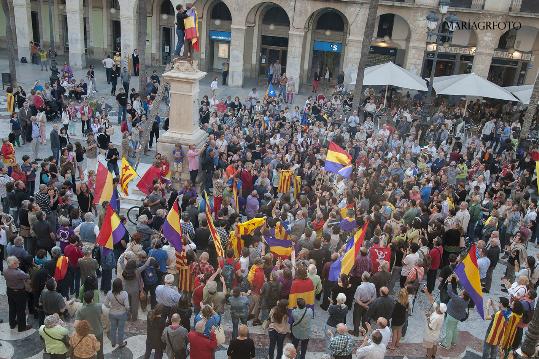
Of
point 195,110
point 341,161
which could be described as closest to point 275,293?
point 341,161

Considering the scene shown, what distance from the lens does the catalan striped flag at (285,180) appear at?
52.7ft

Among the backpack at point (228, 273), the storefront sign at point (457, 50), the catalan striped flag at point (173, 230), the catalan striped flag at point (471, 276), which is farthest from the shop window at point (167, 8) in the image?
the catalan striped flag at point (471, 276)

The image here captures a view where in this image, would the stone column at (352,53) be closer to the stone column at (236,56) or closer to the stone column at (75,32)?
the stone column at (236,56)

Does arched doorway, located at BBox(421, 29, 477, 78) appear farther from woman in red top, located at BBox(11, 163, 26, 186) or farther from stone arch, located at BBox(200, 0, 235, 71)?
woman in red top, located at BBox(11, 163, 26, 186)

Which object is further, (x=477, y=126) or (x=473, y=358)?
(x=477, y=126)

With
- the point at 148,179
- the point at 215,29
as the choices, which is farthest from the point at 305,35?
the point at 148,179

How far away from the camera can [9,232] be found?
11086 millimetres

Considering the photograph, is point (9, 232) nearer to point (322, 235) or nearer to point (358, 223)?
point (322, 235)

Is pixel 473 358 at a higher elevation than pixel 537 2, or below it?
below

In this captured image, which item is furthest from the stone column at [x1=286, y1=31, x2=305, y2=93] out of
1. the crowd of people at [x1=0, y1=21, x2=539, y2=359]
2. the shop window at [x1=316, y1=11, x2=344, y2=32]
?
the crowd of people at [x1=0, y1=21, x2=539, y2=359]

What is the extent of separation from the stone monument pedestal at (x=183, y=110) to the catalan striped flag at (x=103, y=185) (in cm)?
474

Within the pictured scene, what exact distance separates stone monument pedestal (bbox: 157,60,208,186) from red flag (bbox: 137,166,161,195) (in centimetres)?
271

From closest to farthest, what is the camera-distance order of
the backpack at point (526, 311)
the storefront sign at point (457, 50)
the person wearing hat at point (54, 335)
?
the person wearing hat at point (54, 335) → the backpack at point (526, 311) → the storefront sign at point (457, 50)

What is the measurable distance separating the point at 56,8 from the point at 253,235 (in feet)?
104
